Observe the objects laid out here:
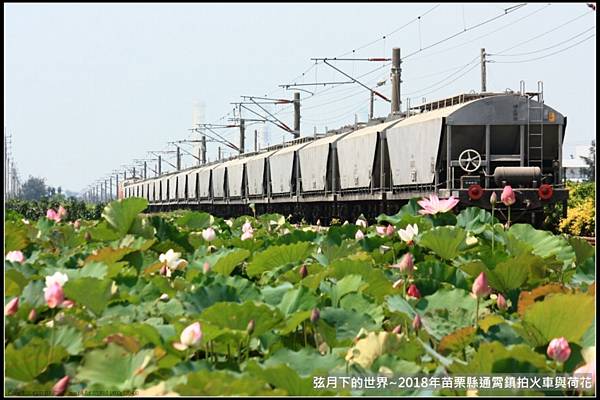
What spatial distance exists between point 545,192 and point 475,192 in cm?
165

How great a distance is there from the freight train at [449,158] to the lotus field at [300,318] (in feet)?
55.2

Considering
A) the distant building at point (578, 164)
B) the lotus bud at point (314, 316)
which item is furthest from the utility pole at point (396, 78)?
the distant building at point (578, 164)

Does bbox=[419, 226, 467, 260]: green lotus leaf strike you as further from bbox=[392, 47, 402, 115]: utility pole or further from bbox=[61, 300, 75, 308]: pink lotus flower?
bbox=[392, 47, 402, 115]: utility pole

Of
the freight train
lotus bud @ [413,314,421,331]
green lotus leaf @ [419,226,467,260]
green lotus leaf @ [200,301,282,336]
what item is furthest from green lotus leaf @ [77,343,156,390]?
the freight train

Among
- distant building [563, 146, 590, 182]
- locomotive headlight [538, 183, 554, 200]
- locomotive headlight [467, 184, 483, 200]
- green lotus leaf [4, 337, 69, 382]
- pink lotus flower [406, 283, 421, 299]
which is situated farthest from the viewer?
distant building [563, 146, 590, 182]

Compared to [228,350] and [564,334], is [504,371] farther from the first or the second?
[228,350]

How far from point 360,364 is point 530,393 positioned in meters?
0.54

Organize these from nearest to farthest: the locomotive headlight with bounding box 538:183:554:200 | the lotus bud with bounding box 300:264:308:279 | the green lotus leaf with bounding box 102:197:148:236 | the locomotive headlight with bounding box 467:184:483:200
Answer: the lotus bud with bounding box 300:264:308:279 → the green lotus leaf with bounding box 102:197:148:236 → the locomotive headlight with bounding box 467:184:483:200 → the locomotive headlight with bounding box 538:183:554:200

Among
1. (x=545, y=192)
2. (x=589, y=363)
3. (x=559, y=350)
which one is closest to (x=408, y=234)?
(x=589, y=363)

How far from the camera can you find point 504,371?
2.82m

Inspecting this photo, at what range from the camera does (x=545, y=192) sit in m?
22.6

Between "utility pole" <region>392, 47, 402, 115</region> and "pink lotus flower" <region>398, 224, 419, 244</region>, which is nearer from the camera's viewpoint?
"pink lotus flower" <region>398, 224, 419, 244</region>

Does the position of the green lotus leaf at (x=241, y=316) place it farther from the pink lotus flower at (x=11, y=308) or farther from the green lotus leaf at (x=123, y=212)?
the green lotus leaf at (x=123, y=212)

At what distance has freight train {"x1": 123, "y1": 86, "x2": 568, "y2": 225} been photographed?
2311cm
